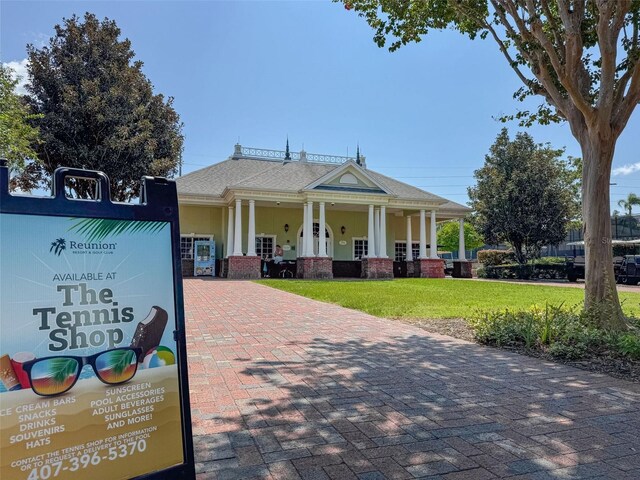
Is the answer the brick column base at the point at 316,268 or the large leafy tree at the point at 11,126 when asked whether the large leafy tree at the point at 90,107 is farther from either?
the brick column base at the point at 316,268

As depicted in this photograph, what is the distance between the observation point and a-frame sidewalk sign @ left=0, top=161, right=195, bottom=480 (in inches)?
66.5

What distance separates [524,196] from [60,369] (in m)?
27.2

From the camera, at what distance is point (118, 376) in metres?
1.95

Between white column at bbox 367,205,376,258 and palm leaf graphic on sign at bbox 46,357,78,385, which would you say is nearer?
palm leaf graphic on sign at bbox 46,357,78,385

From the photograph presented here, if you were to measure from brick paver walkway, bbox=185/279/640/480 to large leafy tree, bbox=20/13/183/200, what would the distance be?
13789 millimetres

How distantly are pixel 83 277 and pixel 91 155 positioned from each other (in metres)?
17.4

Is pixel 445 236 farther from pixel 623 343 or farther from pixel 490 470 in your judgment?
pixel 490 470

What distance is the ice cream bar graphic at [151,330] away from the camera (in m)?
2.02

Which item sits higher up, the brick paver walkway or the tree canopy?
the tree canopy

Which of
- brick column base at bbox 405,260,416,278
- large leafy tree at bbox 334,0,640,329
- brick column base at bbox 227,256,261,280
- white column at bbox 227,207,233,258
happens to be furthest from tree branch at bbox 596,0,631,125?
brick column base at bbox 405,260,416,278

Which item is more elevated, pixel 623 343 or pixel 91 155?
pixel 91 155

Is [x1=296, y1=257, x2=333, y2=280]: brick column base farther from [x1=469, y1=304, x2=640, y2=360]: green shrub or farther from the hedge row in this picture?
[x1=469, y1=304, x2=640, y2=360]: green shrub

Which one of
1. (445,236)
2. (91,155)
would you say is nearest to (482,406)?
(91,155)

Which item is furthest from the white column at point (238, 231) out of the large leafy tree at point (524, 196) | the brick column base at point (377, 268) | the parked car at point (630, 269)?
the parked car at point (630, 269)
